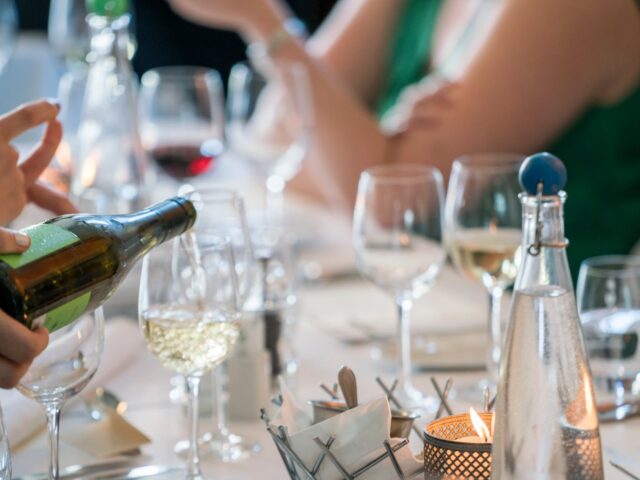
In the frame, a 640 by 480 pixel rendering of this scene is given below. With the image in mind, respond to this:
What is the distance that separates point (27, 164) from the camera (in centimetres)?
95

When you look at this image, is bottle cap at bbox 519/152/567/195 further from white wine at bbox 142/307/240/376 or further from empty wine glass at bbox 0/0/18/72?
empty wine glass at bbox 0/0/18/72

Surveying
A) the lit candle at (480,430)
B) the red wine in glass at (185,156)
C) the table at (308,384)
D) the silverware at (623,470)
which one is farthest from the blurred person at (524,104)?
the lit candle at (480,430)

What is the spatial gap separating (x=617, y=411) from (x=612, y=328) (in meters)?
0.08

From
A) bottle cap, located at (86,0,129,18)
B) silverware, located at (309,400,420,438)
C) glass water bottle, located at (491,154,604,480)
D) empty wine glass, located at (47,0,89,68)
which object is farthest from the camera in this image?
empty wine glass, located at (47,0,89,68)

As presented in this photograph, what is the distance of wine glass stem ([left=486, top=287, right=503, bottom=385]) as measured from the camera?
1.01 meters

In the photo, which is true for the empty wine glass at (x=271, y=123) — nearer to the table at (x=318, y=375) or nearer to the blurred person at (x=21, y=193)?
the table at (x=318, y=375)

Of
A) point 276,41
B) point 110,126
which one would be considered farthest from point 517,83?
point 110,126

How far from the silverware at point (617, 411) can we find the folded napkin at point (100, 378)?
1.36 feet

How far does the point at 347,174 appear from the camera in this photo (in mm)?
2098

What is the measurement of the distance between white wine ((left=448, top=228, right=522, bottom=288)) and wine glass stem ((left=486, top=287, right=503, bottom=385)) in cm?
2

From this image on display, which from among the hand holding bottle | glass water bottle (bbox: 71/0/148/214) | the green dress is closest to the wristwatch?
the green dress

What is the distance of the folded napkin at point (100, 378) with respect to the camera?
2.85ft

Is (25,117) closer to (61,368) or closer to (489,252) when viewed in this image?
(61,368)

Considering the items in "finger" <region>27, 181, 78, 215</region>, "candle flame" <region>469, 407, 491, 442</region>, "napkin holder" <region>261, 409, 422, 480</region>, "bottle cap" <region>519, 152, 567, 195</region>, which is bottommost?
"napkin holder" <region>261, 409, 422, 480</region>
